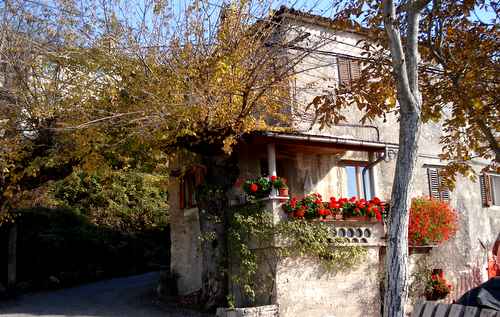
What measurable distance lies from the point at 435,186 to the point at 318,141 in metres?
5.19

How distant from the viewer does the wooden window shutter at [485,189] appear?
18844 mm

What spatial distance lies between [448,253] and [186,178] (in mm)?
7639

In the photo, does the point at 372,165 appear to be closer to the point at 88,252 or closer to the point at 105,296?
the point at 105,296

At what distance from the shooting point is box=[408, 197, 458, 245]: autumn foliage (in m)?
15.6

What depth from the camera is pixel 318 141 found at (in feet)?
47.1

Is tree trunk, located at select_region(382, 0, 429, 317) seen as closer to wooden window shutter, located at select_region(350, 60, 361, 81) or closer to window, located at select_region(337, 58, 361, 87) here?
window, located at select_region(337, 58, 361, 87)

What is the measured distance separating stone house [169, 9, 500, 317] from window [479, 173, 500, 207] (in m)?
0.03

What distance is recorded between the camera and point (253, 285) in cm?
1400

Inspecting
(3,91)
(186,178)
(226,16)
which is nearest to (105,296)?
(186,178)

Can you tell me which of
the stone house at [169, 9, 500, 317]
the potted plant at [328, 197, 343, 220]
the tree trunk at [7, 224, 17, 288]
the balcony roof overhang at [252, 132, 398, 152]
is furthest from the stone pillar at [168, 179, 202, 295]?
the tree trunk at [7, 224, 17, 288]

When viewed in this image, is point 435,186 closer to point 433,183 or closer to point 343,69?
point 433,183

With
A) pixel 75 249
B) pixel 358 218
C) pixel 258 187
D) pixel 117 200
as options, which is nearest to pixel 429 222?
pixel 358 218

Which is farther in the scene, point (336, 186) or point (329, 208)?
point (336, 186)

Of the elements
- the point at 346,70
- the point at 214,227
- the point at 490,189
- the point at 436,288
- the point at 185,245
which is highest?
the point at 346,70
